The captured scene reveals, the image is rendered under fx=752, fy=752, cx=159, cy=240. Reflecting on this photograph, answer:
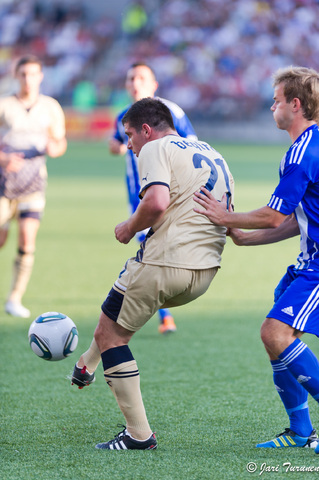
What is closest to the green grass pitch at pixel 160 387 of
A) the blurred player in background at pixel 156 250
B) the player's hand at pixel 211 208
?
the blurred player in background at pixel 156 250

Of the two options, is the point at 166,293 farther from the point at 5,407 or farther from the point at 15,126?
the point at 15,126

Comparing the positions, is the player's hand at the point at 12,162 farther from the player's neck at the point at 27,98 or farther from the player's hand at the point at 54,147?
the player's neck at the point at 27,98

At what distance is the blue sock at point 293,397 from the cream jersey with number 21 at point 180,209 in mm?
668

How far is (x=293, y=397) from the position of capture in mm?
3961

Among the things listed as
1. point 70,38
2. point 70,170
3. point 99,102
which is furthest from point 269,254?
point 70,38

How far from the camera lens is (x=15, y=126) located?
738 cm

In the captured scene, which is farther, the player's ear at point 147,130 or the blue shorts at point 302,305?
the player's ear at point 147,130

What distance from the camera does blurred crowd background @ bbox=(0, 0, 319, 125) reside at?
30672 mm

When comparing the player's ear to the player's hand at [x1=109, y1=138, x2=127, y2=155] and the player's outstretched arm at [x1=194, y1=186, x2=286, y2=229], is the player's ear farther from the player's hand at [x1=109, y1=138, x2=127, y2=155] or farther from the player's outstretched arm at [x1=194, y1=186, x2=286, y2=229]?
the player's hand at [x1=109, y1=138, x2=127, y2=155]

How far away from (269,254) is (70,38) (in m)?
28.9

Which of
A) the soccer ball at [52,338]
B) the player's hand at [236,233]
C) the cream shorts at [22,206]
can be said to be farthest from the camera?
the cream shorts at [22,206]

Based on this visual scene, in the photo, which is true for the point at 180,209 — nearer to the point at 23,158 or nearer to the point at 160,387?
the point at 160,387

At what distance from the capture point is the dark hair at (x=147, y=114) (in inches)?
152

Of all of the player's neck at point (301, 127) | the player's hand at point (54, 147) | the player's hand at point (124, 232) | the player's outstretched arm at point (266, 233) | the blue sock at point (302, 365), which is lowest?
the blue sock at point (302, 365)
